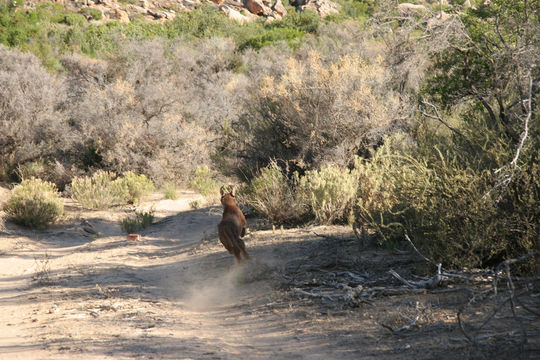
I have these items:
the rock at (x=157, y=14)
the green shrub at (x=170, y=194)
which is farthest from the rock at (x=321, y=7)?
the green shrub at (x=170, y=194)

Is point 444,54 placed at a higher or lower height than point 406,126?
higher

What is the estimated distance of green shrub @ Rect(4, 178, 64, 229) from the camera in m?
10.2

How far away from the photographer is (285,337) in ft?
13.8

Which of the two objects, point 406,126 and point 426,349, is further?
point 406,126

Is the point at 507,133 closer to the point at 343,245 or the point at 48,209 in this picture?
the point at 343,245

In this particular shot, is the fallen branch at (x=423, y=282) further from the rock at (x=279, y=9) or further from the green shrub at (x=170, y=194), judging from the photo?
the rock at (x=279, y=9)

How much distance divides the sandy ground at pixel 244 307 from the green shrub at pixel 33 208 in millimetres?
1520

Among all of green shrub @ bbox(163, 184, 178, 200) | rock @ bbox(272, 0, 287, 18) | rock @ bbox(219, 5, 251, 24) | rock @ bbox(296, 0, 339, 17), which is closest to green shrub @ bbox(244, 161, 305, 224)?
green shrub @ bbox(163, 184, 178, 200)

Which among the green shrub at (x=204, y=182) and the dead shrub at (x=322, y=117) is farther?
the green shrub at (x=204, y=182)

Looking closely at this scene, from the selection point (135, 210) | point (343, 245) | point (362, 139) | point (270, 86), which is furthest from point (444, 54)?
point (135, 210)

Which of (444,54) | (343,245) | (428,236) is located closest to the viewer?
(428,236)

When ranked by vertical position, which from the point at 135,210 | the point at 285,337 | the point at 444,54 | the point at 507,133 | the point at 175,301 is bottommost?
the point at 135,210

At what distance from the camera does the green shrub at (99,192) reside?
11734 millimetres

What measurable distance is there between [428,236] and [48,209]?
8.20m
